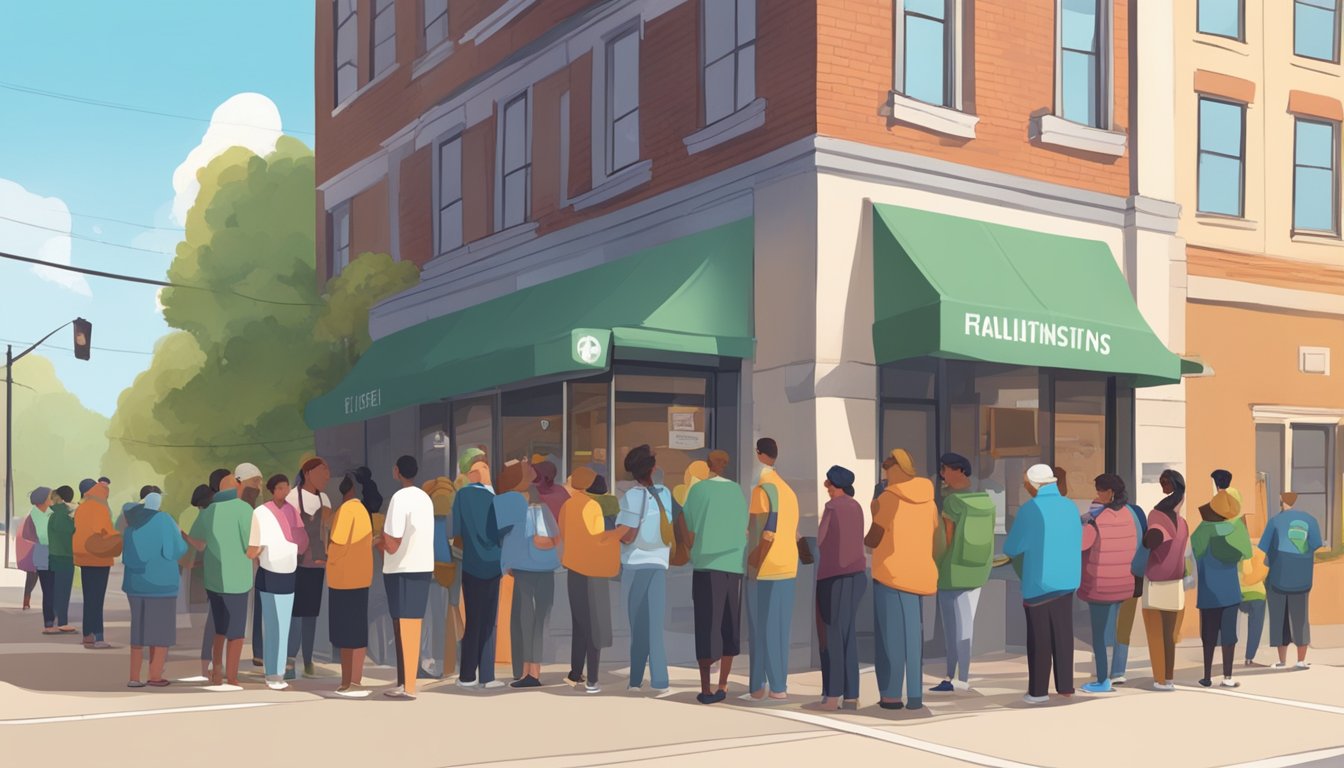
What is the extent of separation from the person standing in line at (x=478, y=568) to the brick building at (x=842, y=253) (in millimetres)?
1844

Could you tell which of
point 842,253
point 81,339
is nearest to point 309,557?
point 842,253

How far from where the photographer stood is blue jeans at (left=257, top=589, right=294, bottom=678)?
11.6m

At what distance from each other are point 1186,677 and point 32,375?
148 m

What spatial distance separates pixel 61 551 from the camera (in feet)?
59.0

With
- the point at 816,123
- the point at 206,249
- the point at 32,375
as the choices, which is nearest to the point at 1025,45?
the point at 816,123

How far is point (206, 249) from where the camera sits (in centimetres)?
2592

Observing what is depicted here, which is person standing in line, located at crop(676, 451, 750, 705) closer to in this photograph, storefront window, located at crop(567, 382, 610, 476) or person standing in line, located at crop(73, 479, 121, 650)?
storefront window, located at crop(567, 382, 610, 476)

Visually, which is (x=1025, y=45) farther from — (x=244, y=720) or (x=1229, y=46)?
(x=244, y=720)

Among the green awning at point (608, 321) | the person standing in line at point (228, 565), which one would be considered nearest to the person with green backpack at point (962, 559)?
the green awning at point (608, 321)

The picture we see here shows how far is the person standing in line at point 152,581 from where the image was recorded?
465 inches

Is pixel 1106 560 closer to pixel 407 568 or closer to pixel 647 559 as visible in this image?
pixel 647 559

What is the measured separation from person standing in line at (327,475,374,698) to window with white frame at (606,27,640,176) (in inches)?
272

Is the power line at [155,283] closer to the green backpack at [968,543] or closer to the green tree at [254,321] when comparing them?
the green tree at [254,321]

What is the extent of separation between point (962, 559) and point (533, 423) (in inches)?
265
